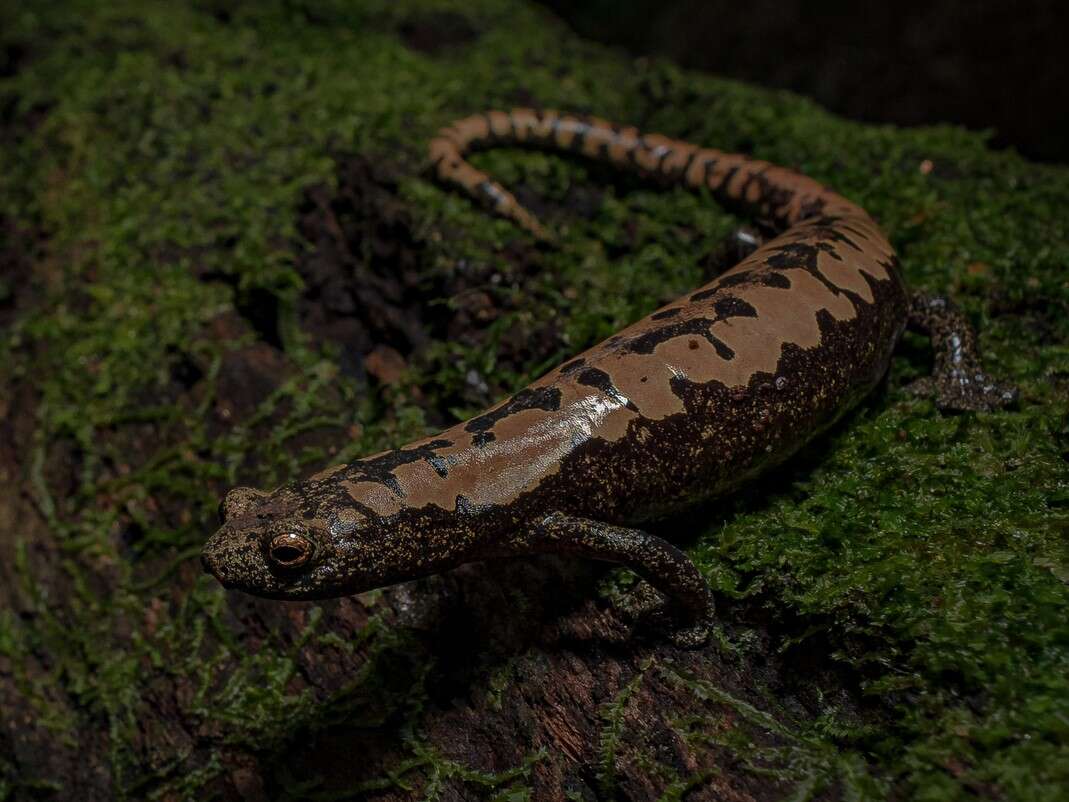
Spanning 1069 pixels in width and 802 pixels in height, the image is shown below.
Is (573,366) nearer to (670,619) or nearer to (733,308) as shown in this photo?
(733,308)

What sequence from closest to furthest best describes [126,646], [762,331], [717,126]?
[762,331], [126,646], [717,126]

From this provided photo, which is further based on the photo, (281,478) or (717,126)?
(717,126)

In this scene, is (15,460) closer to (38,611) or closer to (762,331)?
(38,611)

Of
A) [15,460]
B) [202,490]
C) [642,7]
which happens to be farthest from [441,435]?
[642,7]

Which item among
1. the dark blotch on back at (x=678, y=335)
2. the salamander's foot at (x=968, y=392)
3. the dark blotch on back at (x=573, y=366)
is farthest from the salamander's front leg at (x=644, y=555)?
the salamander's foot at (x=968, y=392)

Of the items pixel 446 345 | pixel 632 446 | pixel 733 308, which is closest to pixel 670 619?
pixel 632 446
